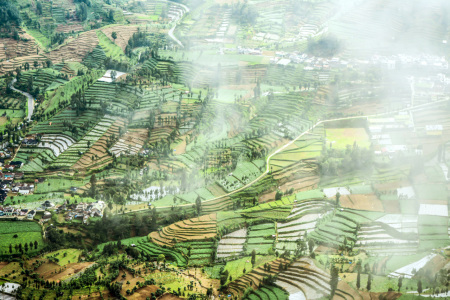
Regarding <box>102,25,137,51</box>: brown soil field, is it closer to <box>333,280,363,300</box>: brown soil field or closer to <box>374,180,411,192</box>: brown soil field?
<box>374,180,411,192</box>: brown soil field

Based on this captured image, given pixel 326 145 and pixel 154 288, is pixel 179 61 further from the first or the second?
pixel 154 288

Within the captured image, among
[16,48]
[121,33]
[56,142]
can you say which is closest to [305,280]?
[56,142]

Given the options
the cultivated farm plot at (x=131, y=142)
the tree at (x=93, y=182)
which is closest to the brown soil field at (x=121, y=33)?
the cultivated farm plot at (x=131, y=142)

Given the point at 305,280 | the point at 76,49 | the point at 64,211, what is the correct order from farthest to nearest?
the point at 76,49 < the point at 64,211 < the point at 305,280

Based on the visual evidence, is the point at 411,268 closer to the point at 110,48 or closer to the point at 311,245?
the point at 311,245

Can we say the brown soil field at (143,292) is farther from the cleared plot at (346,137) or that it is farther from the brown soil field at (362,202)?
the cleared plot at (346,137)

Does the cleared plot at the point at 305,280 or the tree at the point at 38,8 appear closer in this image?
the cleared plot at the point at 305,280

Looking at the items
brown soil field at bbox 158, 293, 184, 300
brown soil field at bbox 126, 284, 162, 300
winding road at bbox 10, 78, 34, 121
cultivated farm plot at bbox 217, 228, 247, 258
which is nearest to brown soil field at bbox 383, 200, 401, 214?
cultivated farm plot at bbox 217, 228, 247, 258
